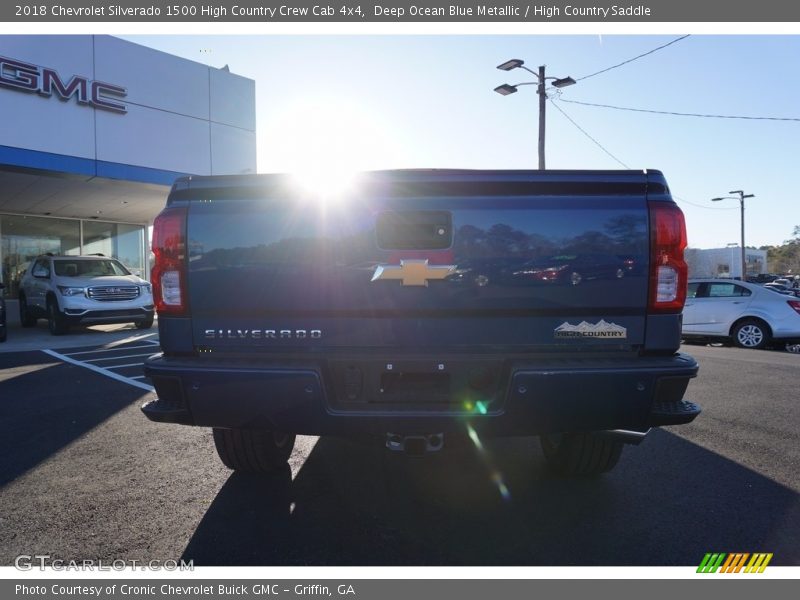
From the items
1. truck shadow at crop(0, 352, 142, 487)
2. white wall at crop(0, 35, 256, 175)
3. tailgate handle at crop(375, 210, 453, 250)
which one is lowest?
truck shadow at crop(0, 352, 142, 487)

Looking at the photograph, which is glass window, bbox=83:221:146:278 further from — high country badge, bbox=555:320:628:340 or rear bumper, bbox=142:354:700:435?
high country badge, bbox=555:320:628:340

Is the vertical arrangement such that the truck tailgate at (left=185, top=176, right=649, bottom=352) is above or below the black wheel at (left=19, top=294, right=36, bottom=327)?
above

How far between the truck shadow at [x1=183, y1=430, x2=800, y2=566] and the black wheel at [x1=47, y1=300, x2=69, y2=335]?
10.8 metres

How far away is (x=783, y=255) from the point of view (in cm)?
9488

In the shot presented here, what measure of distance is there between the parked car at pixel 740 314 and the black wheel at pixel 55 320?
1339cm

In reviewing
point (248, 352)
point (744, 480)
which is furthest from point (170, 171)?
point (744, 480)

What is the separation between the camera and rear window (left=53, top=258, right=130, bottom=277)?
12.9 meters

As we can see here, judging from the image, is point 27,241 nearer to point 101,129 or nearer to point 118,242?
point 118,242

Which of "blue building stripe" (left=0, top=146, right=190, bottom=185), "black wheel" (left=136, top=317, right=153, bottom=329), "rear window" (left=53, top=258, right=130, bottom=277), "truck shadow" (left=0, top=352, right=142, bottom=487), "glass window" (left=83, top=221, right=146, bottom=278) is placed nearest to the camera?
"truck shadow" (left=0, top=352, right=142, bottom=487)

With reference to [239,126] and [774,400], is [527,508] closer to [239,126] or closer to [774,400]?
[774,400]

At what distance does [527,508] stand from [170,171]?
14.2m

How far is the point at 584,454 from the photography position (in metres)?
3.40

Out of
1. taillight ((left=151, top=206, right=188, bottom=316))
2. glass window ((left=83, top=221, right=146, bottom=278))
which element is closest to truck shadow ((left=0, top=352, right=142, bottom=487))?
taillight ((left=151, top=206, right=188, bottom=316))

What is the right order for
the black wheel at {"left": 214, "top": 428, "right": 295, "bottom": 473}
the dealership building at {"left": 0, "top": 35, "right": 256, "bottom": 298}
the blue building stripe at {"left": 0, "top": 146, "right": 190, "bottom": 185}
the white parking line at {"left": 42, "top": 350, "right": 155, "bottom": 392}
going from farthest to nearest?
the dealership building at {"left": 0, "top": 35, "right": 256, "bottom": 298}, the blue building stripe at {"left": 0, "top": 146, "right": 190, "bottom": 185}, the white parking line at {"left": 42, "top": 350, "right": 155, "bottom": 392}, the black wheel at {"left": 214, "top": 428, "right": 295, "bottom": 473}
